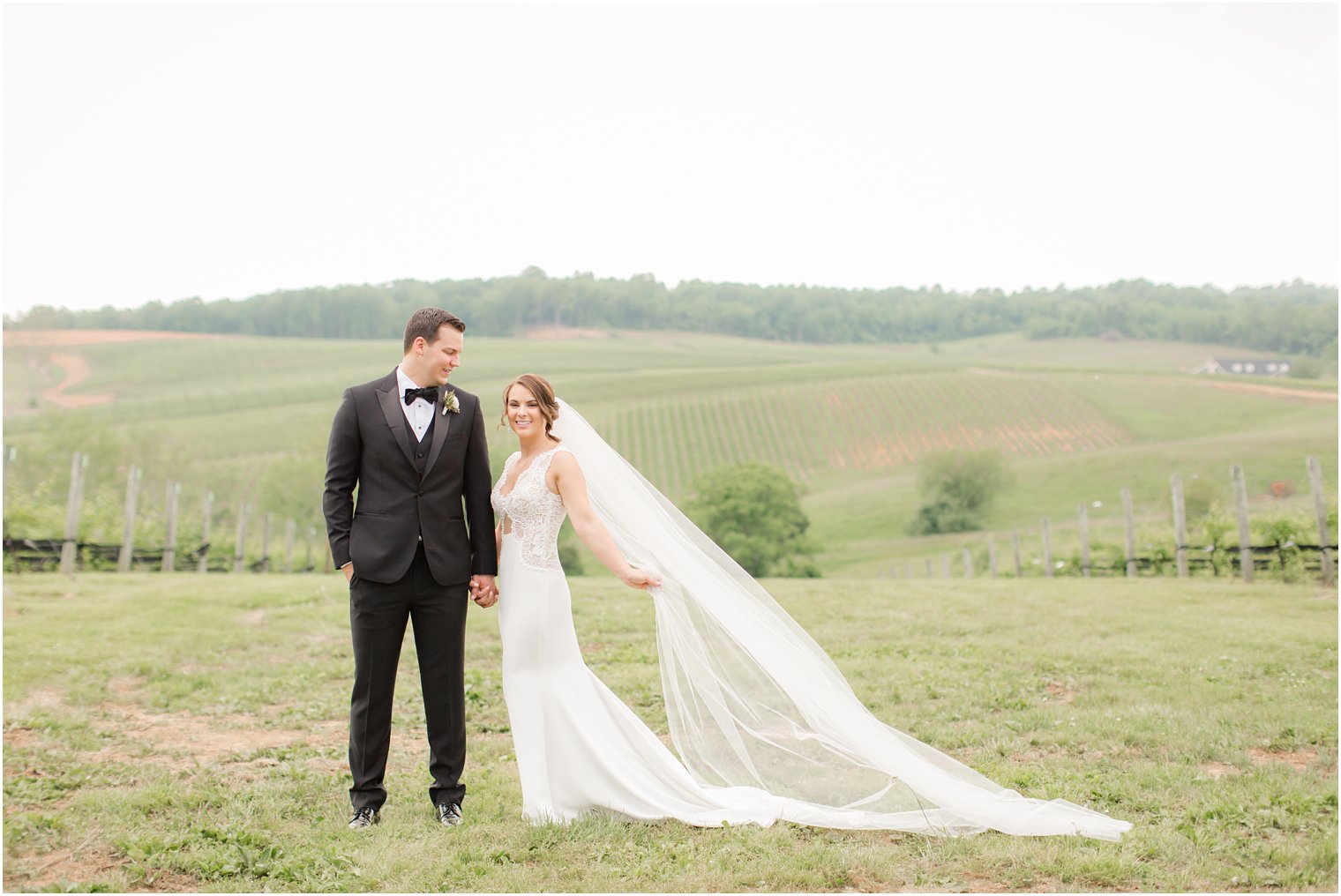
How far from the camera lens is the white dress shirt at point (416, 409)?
5.55 meters

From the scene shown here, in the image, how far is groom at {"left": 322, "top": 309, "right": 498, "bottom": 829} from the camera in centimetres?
544

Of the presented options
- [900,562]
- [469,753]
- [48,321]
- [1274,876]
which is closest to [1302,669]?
[1274,876]

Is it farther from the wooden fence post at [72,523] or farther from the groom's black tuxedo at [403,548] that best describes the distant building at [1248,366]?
the groom's black tuxedo at [403,548]

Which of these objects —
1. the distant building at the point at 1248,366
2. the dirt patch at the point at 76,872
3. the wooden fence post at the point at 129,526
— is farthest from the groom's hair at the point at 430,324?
the distant building at the point at 1248,366

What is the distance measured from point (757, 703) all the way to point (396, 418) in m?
2.66

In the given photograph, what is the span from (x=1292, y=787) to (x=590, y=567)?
4810 cm

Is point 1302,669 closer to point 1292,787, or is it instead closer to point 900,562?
point 1292,787

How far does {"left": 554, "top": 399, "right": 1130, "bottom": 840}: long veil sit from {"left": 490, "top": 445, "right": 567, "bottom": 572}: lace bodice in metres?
0.48

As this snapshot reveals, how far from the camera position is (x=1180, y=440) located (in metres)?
62.7

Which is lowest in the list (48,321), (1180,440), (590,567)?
(590,567)

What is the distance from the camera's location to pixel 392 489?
5.48m

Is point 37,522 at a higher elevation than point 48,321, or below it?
below

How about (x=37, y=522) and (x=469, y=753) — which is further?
(x=37, y=522)

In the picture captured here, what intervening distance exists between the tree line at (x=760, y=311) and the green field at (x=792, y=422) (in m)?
5.79
